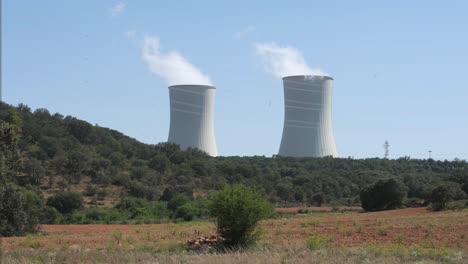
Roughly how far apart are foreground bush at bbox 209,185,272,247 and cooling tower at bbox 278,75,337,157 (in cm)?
2975

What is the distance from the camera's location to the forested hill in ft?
146

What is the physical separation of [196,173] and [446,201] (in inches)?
905

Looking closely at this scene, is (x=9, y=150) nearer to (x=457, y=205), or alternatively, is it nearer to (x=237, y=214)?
(x=237, y=214)

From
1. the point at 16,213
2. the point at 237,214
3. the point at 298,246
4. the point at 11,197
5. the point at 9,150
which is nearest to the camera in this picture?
the point at 298,246

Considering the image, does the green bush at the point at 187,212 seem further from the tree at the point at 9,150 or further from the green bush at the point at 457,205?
the tree at the point at 9,150

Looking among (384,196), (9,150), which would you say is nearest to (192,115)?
(384,196)

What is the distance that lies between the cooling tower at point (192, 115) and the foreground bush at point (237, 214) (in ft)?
98.4

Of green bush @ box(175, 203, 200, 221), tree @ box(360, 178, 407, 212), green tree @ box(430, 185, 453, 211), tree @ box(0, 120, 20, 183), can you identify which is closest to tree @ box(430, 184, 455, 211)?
green tree @ box(430, 185, 453, 211)

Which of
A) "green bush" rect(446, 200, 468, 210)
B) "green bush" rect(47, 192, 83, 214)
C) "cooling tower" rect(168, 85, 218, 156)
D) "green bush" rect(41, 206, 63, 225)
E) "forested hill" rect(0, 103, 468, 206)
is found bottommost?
"green bush" rect(41, 206, 63, 225)

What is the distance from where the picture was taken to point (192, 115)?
48.0m

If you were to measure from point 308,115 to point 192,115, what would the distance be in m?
8.56

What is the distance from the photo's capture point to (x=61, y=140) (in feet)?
167

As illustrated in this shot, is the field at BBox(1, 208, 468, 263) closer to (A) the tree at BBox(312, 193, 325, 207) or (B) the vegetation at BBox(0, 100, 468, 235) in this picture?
(B) the vegetation at BBox(0, 100, 468, 235)

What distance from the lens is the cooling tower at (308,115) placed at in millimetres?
47312
